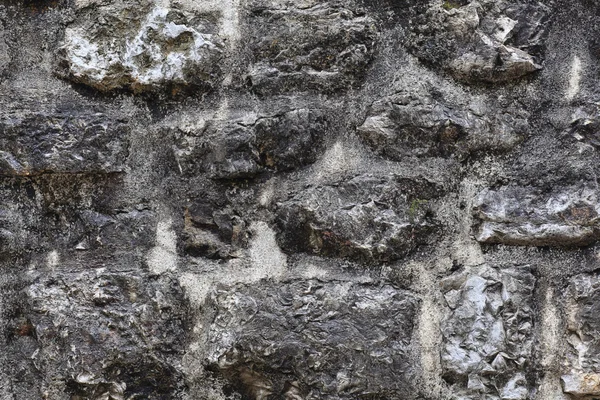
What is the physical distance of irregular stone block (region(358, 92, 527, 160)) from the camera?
3.51ft

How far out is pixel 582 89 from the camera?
1059 mm

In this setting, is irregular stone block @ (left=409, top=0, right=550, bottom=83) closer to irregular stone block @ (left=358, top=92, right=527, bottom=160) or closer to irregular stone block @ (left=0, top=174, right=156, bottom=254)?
irregular stone block @ (left=358, top=92, right=527, bottom=160)

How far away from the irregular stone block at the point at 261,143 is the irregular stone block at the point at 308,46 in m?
0.05

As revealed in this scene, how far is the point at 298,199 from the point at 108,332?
0.35 metres

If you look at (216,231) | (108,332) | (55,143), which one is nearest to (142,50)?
(55,143)

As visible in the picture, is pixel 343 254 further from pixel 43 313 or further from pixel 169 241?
pixel 43 313

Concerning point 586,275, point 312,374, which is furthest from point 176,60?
point 586,275

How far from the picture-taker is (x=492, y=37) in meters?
1.06

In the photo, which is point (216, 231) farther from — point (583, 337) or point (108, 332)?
point (583, 337)

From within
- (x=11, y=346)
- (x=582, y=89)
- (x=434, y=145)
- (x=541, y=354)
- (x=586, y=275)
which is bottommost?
(x=11, y=346)

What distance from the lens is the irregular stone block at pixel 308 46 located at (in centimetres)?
109

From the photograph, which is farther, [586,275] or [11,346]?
[11,346]

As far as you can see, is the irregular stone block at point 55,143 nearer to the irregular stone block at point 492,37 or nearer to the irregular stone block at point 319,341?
the irregular stone block at point 319,341

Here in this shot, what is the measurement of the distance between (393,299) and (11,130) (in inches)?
24.6
